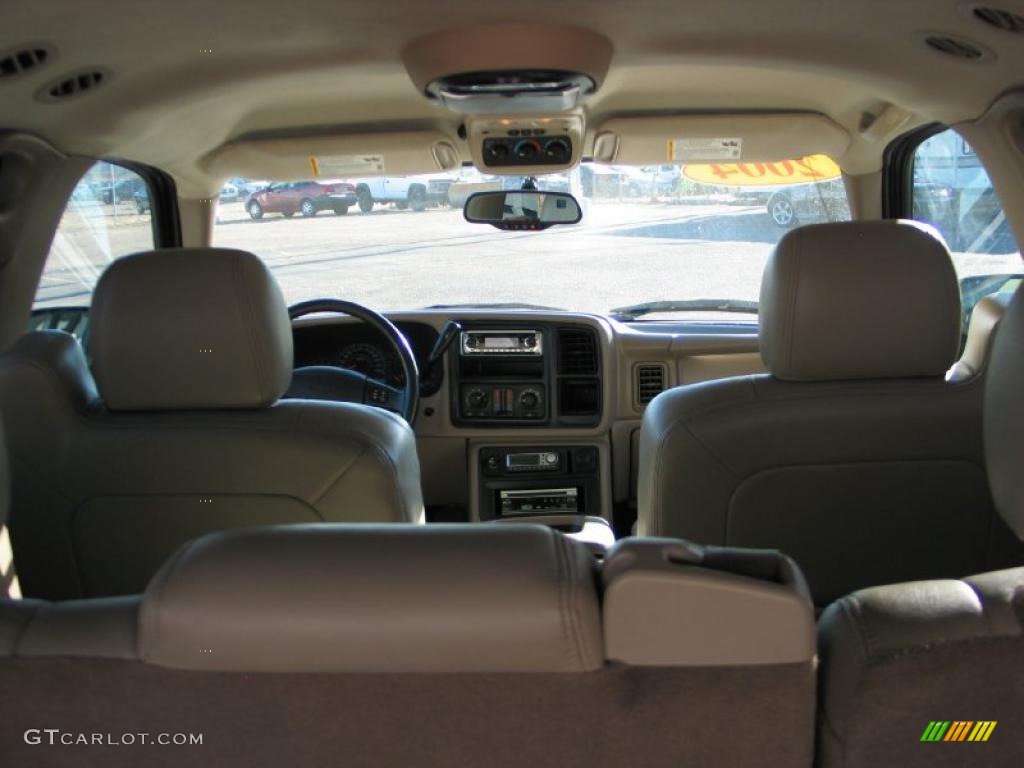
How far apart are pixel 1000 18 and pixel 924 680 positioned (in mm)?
1910

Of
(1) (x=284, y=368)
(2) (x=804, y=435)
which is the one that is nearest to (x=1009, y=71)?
(2) (x=804, y=435)

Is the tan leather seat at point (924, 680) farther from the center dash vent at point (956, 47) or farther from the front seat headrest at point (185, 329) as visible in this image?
the center dash vent at point (956, 47)

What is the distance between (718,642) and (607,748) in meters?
0.20

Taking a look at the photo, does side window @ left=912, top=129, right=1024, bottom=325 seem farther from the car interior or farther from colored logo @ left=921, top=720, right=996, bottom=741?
colored logo @ left=921, top=720, right=996, bottom=741

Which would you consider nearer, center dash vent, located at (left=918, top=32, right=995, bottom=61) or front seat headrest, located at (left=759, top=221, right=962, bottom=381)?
front seat headrest, located at (left=759, top=221, right=962, bottom=381)

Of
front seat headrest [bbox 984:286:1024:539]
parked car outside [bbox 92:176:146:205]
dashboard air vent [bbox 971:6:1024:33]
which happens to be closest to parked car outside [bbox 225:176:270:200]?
parked car outside [bbox 92:176:146:205]

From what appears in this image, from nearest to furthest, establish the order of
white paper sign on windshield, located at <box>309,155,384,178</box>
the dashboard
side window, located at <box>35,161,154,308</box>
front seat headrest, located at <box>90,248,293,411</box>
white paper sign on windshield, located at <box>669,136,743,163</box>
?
front seat headrest, located at <box>90,248,293,411</box> → side window, located at <box>35,161,154,308</box> → white paper sign on windshield, located at <box>669,136,743,163</box> → white paper sign on windshield, located at <box>309,155,384,178</box> → the dashboard

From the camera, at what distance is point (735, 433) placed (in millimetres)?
2504

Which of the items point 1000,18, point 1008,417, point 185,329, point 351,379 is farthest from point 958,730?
point 351,379

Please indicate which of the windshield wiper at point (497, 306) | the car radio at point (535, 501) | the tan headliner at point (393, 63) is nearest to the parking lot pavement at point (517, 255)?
the windshield wiper at point (497, 306)

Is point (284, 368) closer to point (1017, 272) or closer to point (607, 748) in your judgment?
point (607, 748)

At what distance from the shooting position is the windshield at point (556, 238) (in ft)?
15.5

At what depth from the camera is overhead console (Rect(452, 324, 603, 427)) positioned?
4.58 m

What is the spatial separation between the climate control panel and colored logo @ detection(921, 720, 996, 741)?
3481 mm
